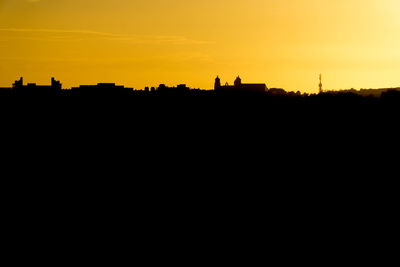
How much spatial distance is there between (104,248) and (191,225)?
277 cm

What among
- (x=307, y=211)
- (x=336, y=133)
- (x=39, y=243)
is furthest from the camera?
(x=336, y=133)

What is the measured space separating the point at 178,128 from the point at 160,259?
49.2ft

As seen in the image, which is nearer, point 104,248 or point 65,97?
point 104,248

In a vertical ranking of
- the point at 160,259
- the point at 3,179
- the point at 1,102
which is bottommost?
the point at 160,259

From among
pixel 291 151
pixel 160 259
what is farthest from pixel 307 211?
pixel 291 151

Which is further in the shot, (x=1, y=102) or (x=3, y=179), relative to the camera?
(x=1, y=102)

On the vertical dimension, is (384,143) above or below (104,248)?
above

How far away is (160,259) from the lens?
14.0 meters

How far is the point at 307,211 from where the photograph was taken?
681 inches

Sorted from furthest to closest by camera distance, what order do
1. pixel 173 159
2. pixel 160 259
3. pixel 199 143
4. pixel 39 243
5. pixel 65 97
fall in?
1. pixel 65 97
2. pixel 199 143
3. pixel 173 159
4. pixel 39 243
5. pixel 160 259

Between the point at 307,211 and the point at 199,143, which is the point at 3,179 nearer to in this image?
the point at 199,143

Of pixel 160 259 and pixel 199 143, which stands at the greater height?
pixel 199 143

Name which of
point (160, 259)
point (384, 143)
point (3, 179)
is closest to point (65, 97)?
point (3, 179)

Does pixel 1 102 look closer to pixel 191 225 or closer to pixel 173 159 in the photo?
pixel 173 159
